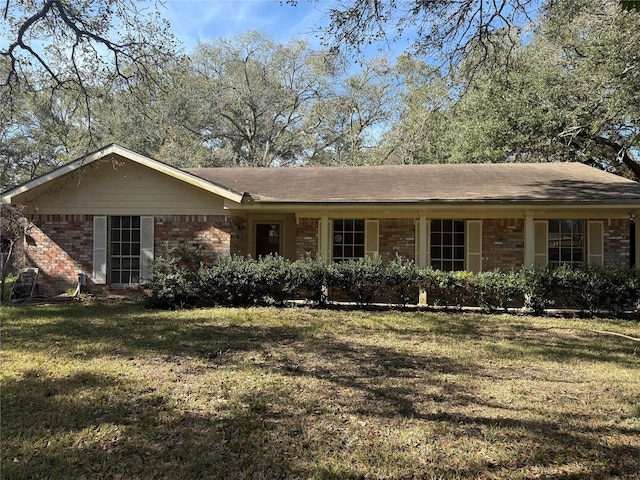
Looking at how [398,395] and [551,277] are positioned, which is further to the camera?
[551,277]

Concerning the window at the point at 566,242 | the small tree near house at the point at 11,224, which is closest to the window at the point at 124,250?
the small tree near house at the point at 11,224

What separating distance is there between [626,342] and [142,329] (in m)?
8.17

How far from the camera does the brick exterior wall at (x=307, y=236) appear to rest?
12250 mm

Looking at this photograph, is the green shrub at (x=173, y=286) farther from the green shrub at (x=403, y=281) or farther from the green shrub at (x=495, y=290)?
the green shrub at (x=495, y=290)

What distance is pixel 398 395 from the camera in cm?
476

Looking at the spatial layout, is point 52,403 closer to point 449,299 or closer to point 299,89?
point 449,299

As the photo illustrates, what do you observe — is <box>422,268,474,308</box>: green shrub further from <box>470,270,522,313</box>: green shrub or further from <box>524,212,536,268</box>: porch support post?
<box>524,212,536,268</box>: porch support post

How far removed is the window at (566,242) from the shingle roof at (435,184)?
1.02m

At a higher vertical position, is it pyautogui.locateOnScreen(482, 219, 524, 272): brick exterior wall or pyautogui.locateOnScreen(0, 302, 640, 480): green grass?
pyautogui.locateOnScreen(482, 219, 524, 272): brick exterior wall

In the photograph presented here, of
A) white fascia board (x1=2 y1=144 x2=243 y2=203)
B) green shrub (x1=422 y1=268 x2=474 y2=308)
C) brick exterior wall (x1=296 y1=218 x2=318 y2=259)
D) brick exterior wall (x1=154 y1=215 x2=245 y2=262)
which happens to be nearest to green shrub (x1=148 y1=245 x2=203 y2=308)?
brick exterior wall (x1=154 y1=215 x2=245 y2=262)

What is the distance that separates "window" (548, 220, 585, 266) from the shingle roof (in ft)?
3.35

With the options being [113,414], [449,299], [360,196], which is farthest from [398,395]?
[360,196]

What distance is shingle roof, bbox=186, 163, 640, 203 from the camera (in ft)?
34.2

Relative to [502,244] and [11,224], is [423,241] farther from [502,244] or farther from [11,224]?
[11,224]
